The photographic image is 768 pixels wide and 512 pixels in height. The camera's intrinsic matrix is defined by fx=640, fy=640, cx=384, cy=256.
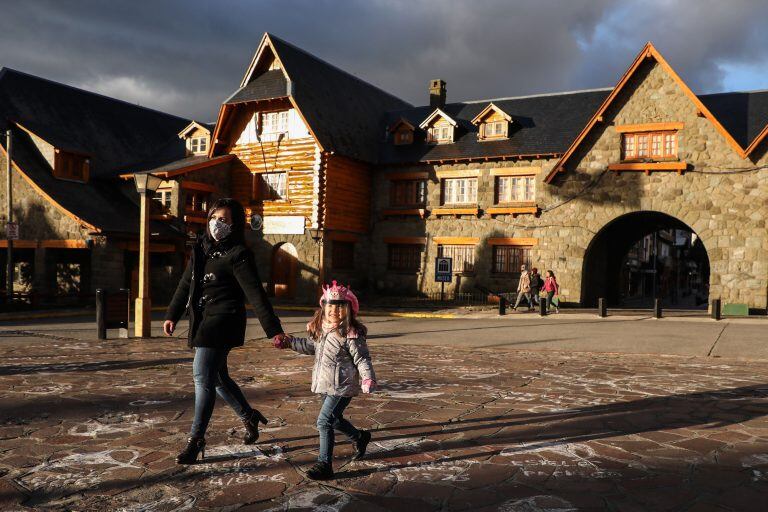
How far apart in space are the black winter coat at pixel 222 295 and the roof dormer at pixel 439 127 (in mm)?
23688

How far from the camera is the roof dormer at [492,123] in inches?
1044

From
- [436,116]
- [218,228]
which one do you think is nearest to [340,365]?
[218,228]

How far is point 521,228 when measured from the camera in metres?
25.8

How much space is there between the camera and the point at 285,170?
27344 millimetres

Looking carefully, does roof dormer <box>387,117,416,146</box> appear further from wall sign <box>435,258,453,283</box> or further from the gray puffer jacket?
the gray puffer jacket

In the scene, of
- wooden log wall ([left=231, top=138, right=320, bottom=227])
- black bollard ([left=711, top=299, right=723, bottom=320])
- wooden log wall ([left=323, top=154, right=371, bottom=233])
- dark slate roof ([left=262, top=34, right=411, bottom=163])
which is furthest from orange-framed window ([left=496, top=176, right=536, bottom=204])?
black bollard ([left=711, top=299, right=723, bottom=320])

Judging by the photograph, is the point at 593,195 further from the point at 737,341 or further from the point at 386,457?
the point at 386,457

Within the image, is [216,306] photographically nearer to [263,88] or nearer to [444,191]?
[444,191]

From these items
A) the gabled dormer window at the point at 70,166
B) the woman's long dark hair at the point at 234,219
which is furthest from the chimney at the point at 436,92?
the woman's long dark hair at the point at 234,219

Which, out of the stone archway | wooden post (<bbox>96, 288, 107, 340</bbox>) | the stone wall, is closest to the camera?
wooden post (<bbox>96, 288, 107, 340</bbox>)

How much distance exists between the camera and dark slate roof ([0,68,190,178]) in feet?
89.0

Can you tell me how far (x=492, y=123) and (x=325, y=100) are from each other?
24.0 ft

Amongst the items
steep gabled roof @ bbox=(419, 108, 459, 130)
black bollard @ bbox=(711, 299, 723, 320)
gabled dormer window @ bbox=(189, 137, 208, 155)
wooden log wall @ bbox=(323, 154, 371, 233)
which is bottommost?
black bollard @ bbox=(711, 299, 723, 320)

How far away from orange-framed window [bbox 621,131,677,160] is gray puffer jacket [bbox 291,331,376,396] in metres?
21.3
